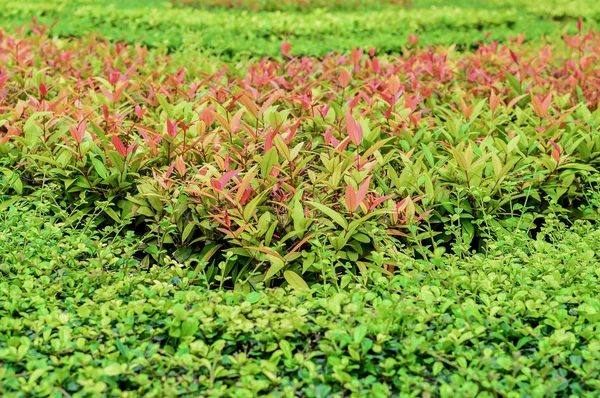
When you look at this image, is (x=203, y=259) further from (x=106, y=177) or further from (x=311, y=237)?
(x=106, y=177)

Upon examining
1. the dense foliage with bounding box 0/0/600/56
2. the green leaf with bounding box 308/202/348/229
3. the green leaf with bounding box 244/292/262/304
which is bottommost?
the green leaf with bounding box 244/292/262/304

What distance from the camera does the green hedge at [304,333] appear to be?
5.73 ft

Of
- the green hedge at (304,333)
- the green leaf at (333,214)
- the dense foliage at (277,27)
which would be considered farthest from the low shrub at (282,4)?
the green hedge at (304,333)

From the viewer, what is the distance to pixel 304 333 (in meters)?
1.94

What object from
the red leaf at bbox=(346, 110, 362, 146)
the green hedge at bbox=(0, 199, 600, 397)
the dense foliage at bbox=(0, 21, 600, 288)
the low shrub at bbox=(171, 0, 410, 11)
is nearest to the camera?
the green hedge at bbox=(0, 199, 600, 397)

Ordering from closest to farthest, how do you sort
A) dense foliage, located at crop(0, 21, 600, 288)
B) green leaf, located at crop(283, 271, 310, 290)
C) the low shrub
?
green leaf, located at crop(283, 271, 310, 290) → dense foliage, located at crop(0, 21, 600, 288) → the low shrub

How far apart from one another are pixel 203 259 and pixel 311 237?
414 mm

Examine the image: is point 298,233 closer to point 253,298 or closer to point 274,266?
point 274,266

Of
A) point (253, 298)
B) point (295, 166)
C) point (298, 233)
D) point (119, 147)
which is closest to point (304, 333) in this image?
point (253, 298)

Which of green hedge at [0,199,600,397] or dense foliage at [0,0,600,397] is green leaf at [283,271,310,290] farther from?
green hedge at [0,199,600,397]

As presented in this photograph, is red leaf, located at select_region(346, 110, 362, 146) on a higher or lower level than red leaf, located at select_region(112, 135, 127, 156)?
higher

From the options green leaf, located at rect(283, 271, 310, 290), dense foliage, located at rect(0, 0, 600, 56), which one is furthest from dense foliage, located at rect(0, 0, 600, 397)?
dense foliage, located at rect(0, 0, 600, 56)

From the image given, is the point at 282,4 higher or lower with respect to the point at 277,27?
higher

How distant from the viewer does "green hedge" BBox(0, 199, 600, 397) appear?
1.75 metres
